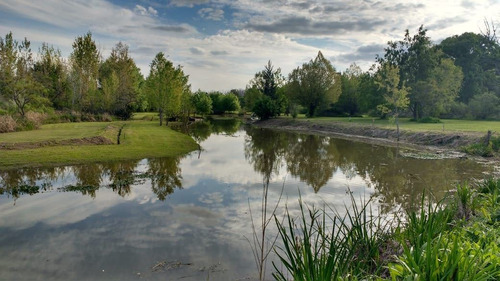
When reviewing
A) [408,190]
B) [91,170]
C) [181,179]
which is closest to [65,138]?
[91,170]

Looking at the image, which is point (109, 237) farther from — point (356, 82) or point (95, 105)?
point (356, 82)

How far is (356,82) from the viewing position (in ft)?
221

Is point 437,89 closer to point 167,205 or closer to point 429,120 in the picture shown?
point 429,120

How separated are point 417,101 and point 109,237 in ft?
155

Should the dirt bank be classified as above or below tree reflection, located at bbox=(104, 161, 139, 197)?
above

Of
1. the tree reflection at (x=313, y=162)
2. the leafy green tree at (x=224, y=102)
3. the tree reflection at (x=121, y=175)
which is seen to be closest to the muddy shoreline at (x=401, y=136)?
the tree reflection at (x=313, y=162)

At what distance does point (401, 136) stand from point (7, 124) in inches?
1453

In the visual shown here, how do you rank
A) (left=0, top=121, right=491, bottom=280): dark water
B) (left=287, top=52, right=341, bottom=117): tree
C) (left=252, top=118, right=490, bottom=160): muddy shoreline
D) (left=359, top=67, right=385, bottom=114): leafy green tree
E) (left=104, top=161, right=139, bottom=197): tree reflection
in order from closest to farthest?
(left=0, top=121, right=491, bottom=280): dark water, (left=104, top=161, right=139, bottom=197): tree reflection, (left=252, top=118, right=490, bottom=160): muddy shoreline, (left=359, top=67, right=385, bottom=114): leafy green tree, (left=287, top=52, right=341, bottom=117): tree

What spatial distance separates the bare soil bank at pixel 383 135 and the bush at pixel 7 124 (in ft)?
111

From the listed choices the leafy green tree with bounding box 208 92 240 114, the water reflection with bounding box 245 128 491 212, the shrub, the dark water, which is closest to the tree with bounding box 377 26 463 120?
the water reflection with bounding box 245 128 491 212

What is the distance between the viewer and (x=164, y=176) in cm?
1672

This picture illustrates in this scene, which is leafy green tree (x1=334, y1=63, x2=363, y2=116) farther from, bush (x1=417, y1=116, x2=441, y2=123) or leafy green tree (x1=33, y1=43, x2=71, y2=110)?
leafy green tree (x1=33, y1=43, x2=71, y2=110)

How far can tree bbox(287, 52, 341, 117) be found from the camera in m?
59.6

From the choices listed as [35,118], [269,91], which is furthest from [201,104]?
[35,118]
